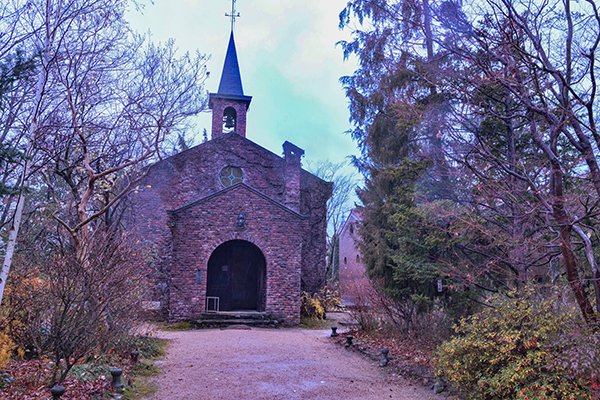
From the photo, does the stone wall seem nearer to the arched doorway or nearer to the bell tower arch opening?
the arched doorway

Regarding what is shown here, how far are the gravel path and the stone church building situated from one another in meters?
3.85

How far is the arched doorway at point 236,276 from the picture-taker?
61.6 feet

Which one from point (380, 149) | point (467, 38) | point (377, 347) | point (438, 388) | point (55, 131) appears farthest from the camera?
point (380, 149)

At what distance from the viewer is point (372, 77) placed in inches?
528

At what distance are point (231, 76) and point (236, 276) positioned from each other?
39.7 ft

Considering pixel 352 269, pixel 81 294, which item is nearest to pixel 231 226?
pixel 81 294

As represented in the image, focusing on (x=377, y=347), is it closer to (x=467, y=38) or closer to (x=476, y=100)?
(x=476, y=100)

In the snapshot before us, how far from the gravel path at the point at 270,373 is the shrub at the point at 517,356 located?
150cm

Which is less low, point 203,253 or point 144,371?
point 203,253

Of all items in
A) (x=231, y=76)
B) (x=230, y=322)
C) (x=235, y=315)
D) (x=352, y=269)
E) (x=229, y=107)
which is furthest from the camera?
(x=352, y=269)

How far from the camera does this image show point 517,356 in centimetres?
572

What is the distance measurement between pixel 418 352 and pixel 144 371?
5.76 meters

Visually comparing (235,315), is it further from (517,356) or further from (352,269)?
(352,269)

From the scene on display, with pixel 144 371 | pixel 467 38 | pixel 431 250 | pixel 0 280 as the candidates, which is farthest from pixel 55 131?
pixel 431 250
